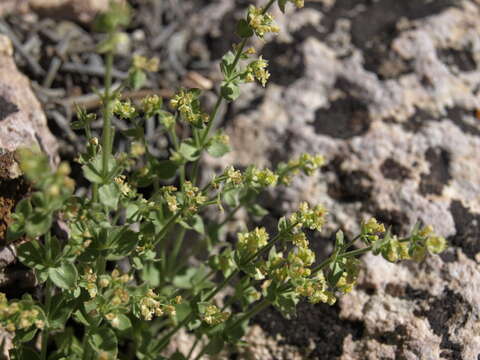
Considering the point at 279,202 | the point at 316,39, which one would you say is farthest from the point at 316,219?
Result: the point at 316,39

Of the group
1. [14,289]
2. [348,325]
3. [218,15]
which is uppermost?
[218,15]

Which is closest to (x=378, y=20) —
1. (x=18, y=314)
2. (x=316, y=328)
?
(x=316, y=328)

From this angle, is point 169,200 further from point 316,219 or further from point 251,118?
point 251,118

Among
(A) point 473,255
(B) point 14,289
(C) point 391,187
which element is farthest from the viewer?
(C) point 391,187

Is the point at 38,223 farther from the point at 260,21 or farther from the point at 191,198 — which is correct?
the point at 260,21

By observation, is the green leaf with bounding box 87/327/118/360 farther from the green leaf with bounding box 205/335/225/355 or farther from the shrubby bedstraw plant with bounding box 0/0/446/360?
the green leaf with bounding box 205/335/225/355

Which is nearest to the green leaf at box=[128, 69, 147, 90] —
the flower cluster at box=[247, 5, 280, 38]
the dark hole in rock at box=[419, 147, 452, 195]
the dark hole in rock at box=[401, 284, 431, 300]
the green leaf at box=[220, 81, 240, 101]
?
the green leaf at box=[220, 81, 240, 101]

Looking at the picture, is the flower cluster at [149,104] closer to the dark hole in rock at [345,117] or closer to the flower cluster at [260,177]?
the flower cluster at [260,177]
